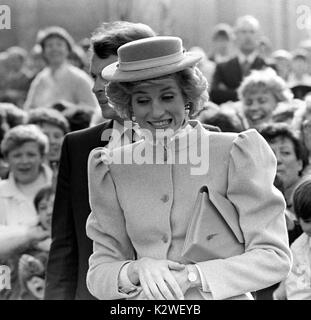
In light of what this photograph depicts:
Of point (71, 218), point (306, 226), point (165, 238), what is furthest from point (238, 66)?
point (165, 238)

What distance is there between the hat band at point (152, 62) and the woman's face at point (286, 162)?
2.06 ft

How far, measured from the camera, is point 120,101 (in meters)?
1.79

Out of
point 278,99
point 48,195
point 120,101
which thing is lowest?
point 48,195

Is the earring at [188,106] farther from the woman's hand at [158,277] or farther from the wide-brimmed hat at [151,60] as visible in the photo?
the woman's hand at [158,277]

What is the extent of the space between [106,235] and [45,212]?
2.72ft

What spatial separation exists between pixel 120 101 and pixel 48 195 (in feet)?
2.97

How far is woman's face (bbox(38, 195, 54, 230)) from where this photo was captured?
8.37ft

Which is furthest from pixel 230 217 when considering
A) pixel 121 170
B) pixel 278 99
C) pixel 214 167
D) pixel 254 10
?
pixel 278 99

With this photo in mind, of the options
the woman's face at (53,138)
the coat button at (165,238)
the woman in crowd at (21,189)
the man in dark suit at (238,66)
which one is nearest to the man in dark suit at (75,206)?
the woman in crowd at (21,189)

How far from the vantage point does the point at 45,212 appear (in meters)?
2.57

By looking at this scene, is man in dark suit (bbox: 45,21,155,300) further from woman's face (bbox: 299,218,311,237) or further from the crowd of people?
woman's face (bbox: 299,218,311,237)

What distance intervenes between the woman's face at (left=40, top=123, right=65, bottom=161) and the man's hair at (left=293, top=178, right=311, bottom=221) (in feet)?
2.78

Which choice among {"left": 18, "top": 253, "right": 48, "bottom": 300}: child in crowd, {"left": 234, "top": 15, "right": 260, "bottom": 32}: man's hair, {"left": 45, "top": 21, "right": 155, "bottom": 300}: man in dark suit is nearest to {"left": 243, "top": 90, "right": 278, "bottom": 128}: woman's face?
{"left": 234, "top": 15, "right": 260, "bottom": 32}: man's hair
